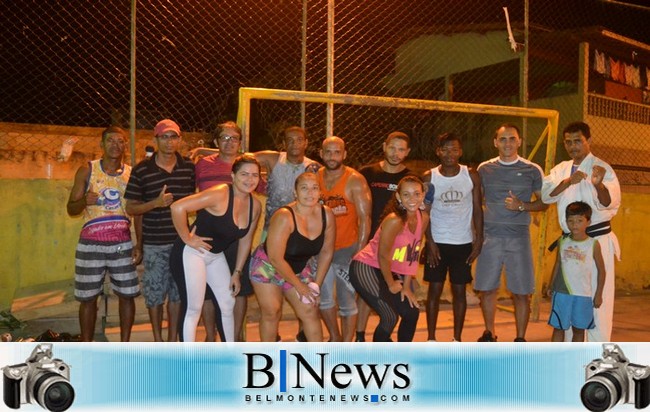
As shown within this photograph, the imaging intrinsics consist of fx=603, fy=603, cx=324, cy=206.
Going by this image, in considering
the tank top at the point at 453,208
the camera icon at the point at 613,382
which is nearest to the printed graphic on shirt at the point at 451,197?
the tank top at the point at 453,208

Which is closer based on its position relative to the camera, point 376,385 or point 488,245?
point 376,385

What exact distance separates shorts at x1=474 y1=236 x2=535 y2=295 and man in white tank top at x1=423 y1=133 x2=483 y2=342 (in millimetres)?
145

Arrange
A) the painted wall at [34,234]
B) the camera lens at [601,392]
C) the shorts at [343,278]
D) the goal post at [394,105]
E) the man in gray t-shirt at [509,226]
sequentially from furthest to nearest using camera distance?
the painted wall at [34,234], the goal post at [394,105], the man in gray t-shirt at [509,226], the shorts at [343,278], the camera lens at [601,392]

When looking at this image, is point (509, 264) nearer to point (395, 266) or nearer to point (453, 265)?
point (453, 265)

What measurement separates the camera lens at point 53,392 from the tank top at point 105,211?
169cm

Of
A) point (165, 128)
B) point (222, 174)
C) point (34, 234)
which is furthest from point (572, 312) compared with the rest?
point (34, 234)

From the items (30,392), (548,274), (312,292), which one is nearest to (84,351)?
(30,392)

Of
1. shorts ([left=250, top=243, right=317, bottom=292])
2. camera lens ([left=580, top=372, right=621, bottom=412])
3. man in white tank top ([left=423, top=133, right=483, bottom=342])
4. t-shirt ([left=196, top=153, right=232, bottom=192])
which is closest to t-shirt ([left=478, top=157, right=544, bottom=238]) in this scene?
man in white tank top ([left=423, top=133, right=483, bottom=342])

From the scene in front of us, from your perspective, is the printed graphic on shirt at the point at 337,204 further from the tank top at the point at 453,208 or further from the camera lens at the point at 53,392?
the camera lens at the point at 53,392

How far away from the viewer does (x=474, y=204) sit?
208 inches

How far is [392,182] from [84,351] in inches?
110

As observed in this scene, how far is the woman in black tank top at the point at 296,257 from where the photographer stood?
14.0 feet

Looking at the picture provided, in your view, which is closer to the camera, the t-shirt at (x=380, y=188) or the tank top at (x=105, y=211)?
the tank top at (x=105, y=211)

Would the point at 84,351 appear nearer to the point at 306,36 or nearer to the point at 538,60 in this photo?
the point at 306,36
